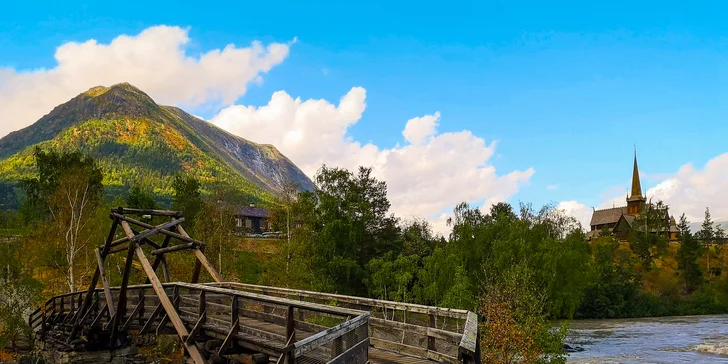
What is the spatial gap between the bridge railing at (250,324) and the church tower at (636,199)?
375ft

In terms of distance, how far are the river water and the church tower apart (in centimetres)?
6477

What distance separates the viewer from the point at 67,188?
1341 inches

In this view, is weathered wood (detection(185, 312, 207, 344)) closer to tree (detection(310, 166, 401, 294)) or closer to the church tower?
tree (detection(310, 166, 401, 294))

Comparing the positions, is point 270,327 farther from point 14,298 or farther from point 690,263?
point 690,263

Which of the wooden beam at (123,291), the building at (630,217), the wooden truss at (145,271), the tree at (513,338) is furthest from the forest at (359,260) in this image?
the building at (630,217)

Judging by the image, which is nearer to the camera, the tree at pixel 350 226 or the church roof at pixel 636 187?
the tree at pixel 350 226

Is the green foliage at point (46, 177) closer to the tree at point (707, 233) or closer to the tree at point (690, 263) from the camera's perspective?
the tree at point (690, 263)

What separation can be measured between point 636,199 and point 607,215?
8.38 meters

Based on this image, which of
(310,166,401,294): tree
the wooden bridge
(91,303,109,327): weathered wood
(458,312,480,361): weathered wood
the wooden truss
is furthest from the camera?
(310,166,401,294): tree

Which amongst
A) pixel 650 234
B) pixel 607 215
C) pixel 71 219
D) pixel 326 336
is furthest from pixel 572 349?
pixel 607 215

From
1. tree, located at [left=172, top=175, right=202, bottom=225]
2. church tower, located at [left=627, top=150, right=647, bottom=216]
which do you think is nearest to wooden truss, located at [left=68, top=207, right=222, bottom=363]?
tree, located at [left=172, top=175, right=202, bottom=225]

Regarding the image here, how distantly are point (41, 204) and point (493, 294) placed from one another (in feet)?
171

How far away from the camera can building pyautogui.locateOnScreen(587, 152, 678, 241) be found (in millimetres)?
105625

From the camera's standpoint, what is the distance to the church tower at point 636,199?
120 m
